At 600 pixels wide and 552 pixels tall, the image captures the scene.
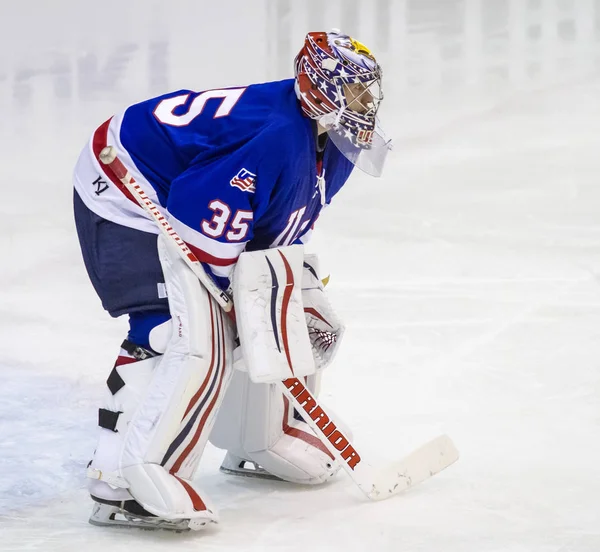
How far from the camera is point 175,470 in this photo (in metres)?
2.05

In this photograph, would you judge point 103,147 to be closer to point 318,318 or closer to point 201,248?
point 201,248

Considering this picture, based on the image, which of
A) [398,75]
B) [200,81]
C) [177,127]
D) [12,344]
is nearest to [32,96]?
[200,81]

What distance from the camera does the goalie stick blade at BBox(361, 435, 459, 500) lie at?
2156 mm

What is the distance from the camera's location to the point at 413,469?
7.29 feet

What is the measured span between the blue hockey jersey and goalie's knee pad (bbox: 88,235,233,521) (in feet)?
0.32

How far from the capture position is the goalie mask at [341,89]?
2.10 metres

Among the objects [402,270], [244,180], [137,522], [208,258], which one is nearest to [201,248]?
[208,258]

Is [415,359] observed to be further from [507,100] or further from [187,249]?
[507,100]

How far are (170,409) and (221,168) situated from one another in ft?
→ 1.43

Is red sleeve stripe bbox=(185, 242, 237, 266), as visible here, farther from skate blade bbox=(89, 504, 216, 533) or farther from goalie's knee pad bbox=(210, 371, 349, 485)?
skate blade bbox=(89, 504, 216, 533)

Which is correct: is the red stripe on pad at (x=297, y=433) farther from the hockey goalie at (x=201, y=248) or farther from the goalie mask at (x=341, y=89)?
the goalie mask at (x=341, y=89)

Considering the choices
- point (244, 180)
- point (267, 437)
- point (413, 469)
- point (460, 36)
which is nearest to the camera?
point (244, 180)

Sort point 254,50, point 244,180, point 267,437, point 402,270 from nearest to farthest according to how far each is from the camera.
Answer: point 244,180 < point 267,437 < point 402,270 < point 254,50

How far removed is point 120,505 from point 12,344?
1344mm
